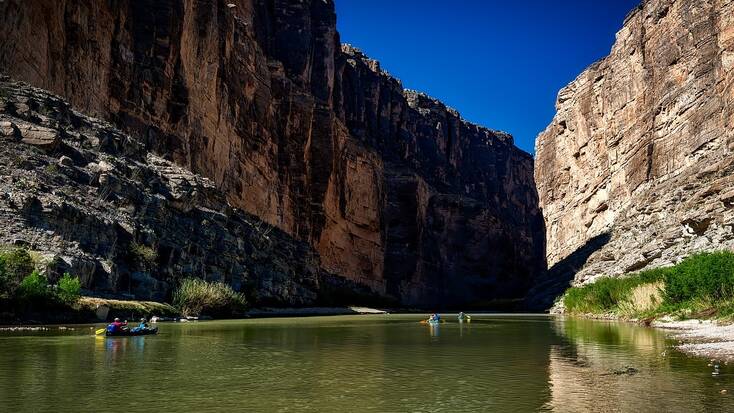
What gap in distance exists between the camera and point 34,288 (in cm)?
3269

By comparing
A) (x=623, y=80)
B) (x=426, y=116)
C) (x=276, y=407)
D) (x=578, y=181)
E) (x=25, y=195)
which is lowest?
(x=276, y=407)

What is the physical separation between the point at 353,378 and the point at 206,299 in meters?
35.7

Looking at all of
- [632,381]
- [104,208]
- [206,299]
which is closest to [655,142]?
[206,299]

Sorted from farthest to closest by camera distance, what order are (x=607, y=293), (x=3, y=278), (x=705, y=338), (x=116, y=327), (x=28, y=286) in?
1. (x=607, y=293)
2. (x=28, y=286)
3. (x=3, y=278)
4. (x=116, y=327)
5. (x=705, y=338)

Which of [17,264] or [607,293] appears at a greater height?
[17,264]

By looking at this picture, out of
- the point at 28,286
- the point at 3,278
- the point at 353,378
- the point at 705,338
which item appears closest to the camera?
the point at 353,378

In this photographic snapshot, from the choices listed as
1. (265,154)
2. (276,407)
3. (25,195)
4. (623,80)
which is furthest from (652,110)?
(276,407)

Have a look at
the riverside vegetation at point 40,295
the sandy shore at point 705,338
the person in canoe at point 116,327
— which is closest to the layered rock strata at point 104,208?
the riverside vegetation at point 40,295

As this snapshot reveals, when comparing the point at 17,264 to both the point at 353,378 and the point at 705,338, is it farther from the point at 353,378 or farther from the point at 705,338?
the point at 705,338

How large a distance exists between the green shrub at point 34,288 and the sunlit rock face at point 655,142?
44842 millimetres

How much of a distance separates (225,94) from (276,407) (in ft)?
240

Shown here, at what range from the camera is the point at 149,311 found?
132 ft

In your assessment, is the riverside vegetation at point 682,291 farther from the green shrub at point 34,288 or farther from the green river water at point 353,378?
the green shrub at point 34,288

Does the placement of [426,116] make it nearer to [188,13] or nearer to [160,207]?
[188,13]
